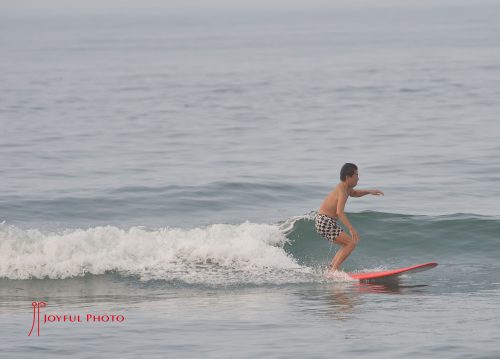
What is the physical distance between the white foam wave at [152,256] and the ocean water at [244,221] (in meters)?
0.03

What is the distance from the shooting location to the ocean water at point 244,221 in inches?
447

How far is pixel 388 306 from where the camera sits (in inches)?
491

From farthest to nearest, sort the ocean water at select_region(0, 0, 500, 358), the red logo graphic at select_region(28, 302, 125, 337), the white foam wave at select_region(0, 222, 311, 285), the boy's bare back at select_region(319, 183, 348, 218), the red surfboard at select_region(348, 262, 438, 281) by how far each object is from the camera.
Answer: the white foam wave at select_region(0, 222, 311, 285), the boy's bare back at select_region(319, 183, 348, 218), the red surfboard at select_region(348, 262, 438, 281), the red logo graphic at select_region(28, 302, 125, 337), the ocean water at select_region(0, 0, 500, 358)

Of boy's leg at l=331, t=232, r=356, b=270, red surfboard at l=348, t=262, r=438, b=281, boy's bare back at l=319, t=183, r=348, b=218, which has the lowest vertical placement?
red surfboard at l=348, t=262, r=438, b=281

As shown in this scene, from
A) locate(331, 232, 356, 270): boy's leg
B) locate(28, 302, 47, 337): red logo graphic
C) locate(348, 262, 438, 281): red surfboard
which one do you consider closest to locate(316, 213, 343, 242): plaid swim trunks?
locate(331, 232, 356, 270): boy's leg

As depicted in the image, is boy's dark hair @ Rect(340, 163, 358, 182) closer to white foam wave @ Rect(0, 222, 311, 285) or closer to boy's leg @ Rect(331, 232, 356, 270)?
boy's leg @ Rect(331, 232, 356, 270)

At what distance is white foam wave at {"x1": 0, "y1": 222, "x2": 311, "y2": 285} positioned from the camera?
14.9m

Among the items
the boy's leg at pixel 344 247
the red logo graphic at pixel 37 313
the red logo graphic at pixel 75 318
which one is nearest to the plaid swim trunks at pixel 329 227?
the boy's leg at pixel 344 247

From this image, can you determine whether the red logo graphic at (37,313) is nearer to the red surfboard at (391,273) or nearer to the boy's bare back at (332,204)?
the boy's bare back at (332,204)

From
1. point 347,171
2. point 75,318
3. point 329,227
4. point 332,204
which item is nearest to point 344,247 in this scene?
point 329,227

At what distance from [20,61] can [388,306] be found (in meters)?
61.8

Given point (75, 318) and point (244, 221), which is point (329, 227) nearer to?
point (75, 318)

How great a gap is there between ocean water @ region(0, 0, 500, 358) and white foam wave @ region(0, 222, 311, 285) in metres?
0.03

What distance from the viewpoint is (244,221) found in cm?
1911
